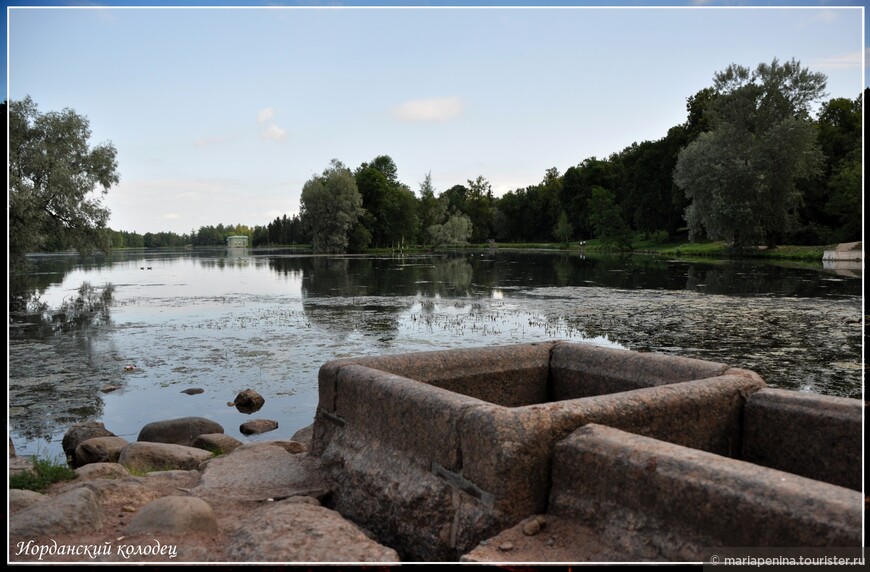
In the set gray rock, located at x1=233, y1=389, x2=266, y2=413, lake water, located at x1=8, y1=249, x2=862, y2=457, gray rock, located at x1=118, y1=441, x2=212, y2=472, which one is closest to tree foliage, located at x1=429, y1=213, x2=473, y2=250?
lake water, located at x1=8, y1=249, x2=862, y2=457

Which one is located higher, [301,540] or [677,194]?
[677,194]

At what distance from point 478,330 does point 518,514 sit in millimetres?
15293

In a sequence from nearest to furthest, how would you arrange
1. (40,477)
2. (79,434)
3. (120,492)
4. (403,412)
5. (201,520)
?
1. (201,520)
2. (403,412)
3. (120,492)
4. (40,477)
5. (79,434)

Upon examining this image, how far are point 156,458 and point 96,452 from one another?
3.93ft

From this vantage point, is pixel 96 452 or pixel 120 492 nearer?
pixel 120 492

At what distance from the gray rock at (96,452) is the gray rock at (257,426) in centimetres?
199

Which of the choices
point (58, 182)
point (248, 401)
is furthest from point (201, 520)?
point (58, 182)

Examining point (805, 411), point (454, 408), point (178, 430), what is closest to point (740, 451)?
point (805, 411)

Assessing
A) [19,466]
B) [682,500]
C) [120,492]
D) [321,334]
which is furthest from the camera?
[321,334]

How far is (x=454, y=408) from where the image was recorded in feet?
14.5

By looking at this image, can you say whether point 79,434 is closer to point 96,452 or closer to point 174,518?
point 96,452

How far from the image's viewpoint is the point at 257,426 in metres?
10.5

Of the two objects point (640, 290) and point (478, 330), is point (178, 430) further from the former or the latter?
point (640, 290)

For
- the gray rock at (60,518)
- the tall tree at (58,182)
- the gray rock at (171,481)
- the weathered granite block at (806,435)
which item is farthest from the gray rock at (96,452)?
the tall tree at (58,182)
